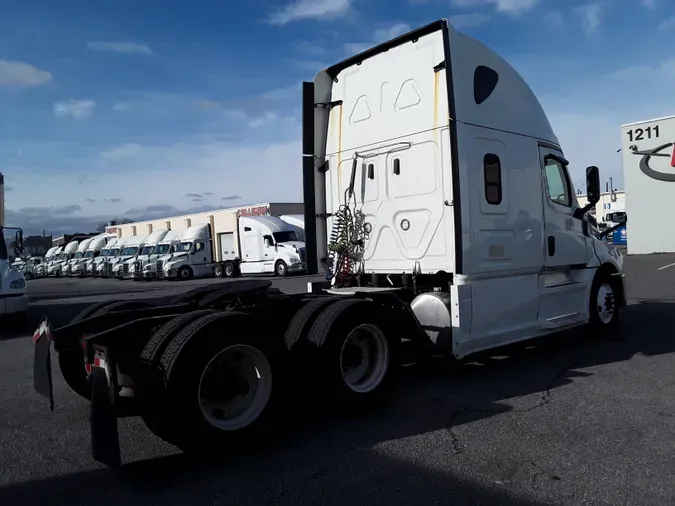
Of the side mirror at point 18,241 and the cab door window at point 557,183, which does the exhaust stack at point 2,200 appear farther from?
the cab door window at point 557,183

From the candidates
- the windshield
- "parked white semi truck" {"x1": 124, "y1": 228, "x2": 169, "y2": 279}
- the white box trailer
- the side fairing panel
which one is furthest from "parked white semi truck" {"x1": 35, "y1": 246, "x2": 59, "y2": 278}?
the side fairing panel

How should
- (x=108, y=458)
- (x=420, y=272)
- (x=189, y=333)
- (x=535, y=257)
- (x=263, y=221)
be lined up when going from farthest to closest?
1. (x=263, y=221)
2. (x=535, y=257)
3. (x=420, y=272)
4. (x=189, y=333)
5. (x=108, y=458)

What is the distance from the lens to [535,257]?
23.6 ft

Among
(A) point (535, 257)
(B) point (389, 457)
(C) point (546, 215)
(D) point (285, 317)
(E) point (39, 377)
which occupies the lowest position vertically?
(B) point (389, 457)

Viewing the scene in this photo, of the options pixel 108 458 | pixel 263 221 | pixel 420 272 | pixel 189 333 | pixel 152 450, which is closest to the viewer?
pixel 108 458

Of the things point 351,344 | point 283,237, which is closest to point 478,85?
point 351,344

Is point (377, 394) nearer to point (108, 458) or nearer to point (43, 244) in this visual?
point (108, 458)

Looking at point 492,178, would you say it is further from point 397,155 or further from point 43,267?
point 43,267

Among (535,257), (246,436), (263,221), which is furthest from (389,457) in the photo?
(263,221)

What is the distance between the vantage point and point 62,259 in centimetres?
5328

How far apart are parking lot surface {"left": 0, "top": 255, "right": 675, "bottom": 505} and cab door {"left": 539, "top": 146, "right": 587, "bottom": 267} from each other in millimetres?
1537

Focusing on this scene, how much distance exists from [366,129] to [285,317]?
287 centimetres

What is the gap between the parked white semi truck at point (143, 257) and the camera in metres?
36.9

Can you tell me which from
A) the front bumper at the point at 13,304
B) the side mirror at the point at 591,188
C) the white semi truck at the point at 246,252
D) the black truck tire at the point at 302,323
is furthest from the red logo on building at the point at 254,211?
the black truck tire at the point at 302,323
